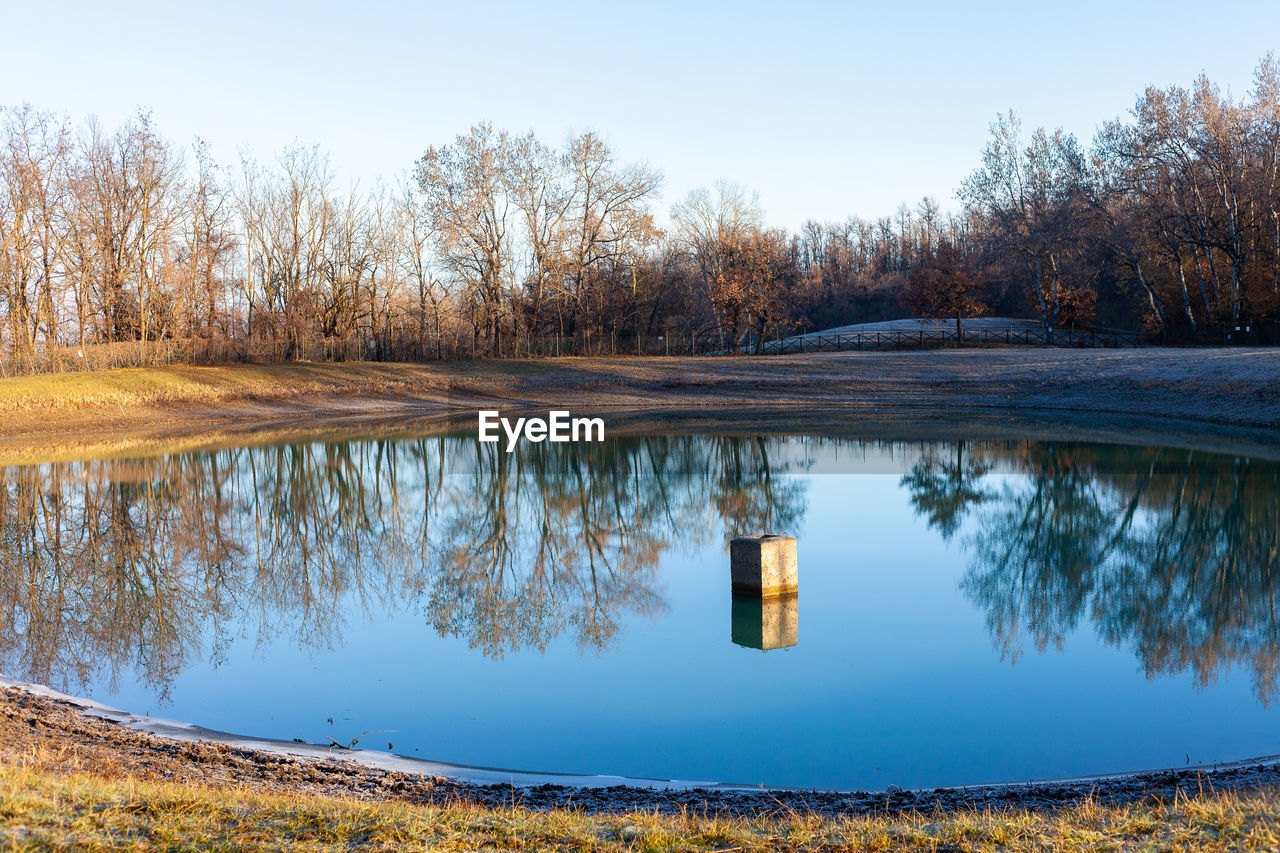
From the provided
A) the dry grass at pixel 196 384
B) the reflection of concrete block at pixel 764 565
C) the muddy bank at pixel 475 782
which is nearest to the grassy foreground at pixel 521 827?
the muddy bank at pixel 475 782

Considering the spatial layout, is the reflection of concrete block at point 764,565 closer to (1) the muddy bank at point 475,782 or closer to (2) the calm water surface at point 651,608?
(2) the calm water surface at point 651,608

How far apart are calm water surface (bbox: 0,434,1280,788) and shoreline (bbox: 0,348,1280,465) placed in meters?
11.3

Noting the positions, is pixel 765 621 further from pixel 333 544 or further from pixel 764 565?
pixel 333 544

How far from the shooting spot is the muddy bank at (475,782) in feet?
20.0

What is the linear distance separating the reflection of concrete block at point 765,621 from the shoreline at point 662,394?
21.7 m

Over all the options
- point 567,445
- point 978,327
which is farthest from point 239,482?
point 978,327

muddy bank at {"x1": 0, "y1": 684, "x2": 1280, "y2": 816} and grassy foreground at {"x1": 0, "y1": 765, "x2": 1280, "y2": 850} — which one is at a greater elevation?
grassy foreground at {"x1": 0, "y1": 765, "x2": 1280, "y2": 850}

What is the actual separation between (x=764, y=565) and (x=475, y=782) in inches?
213

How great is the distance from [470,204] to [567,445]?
3015 cm

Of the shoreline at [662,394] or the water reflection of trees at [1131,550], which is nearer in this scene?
the water reflection of trees at [1131,550]

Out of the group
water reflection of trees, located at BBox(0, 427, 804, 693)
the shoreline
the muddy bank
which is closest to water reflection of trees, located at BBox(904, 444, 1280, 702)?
the muddy bank

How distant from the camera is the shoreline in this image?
32250mm

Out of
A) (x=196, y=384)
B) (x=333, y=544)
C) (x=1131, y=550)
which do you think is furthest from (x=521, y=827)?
(x=196, y=384)

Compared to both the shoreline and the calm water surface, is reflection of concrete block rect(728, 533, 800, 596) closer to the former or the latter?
the calm water surface
